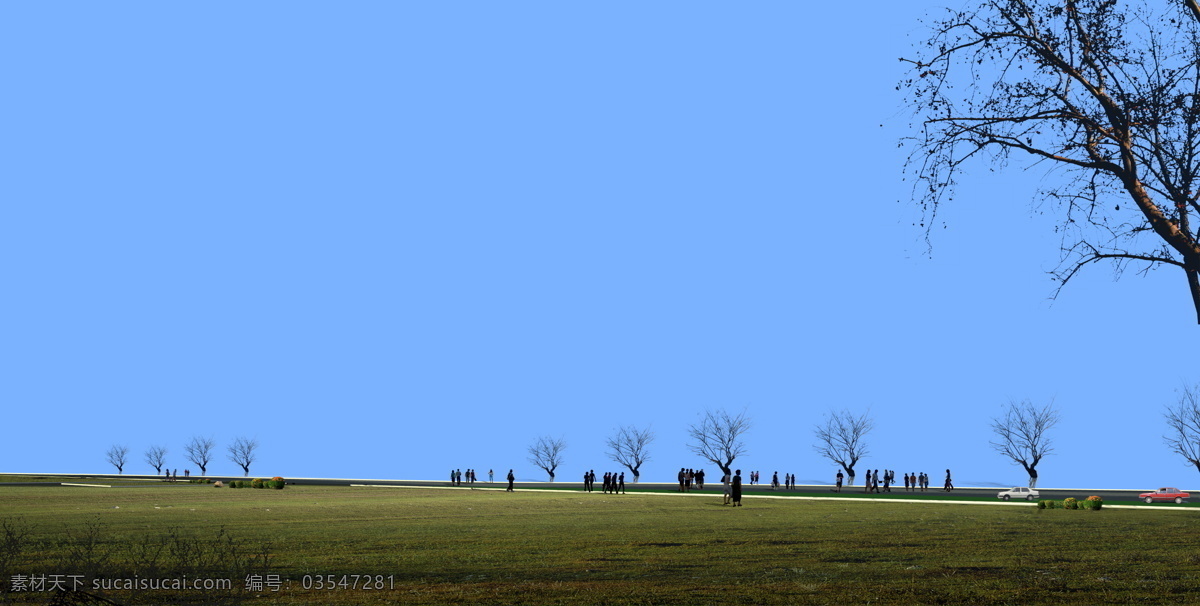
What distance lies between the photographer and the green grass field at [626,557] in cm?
1381

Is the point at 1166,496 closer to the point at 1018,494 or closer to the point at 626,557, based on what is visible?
the point at 1018,494

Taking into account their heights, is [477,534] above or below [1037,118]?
below

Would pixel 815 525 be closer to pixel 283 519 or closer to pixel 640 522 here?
pixel 640 522

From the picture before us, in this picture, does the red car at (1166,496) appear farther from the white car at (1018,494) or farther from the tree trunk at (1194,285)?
the tree trunk at (1194,285)

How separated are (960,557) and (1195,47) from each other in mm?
10098

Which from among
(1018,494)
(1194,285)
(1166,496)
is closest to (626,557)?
(1194,285)

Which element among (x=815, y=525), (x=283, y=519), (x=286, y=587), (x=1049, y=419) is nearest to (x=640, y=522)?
(x=815, y=525)

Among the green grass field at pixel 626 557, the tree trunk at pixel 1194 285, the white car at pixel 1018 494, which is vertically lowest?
the white car at pixel 1018 494

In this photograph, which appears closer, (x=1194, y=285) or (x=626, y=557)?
(x=1194, y=285)

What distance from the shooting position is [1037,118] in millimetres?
12867

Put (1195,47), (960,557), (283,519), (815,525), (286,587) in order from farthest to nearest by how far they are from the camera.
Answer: (283,519) < (815,525) < (960,557) < (286,587) < (1195,47)

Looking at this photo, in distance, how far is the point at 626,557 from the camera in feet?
63.7

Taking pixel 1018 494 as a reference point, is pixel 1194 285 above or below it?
above

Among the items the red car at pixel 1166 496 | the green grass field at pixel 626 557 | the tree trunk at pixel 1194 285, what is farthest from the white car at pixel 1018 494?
the tree trunk at pixel 1194 285
